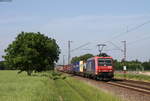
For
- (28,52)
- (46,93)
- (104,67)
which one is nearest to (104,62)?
(104,67)


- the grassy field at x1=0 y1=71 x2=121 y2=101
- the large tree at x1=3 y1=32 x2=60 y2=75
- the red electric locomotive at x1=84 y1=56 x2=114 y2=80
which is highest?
the large tree at x1=3 y1=32 x2=60 y2=75

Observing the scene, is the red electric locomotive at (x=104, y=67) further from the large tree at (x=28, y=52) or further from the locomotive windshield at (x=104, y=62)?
the large tree at (x=28, y=52)

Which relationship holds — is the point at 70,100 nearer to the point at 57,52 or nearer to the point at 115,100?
the point at 115,100

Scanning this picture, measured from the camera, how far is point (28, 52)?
74875 millimetres

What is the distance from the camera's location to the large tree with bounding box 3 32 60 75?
75.8 meters

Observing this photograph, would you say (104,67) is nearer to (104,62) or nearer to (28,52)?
(104,62)

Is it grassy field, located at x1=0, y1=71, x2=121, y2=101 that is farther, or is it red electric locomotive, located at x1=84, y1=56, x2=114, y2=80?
red electric locomotive, located at x1=84, y1=56, x2=114, y2=80

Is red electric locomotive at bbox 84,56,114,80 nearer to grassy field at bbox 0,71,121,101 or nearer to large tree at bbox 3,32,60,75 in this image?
grassy field at bbox 0,71,121,101

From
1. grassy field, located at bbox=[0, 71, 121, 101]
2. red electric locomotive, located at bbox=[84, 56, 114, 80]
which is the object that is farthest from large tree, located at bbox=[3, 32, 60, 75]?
grassy field, located at bbox=[0, 71, 121, 101]

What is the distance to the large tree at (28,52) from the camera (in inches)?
2982

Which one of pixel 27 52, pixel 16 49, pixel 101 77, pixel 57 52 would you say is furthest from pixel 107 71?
pixel 57 52

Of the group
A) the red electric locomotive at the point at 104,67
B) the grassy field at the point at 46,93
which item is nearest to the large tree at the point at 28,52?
the red electric locomotive at the point at 104,67

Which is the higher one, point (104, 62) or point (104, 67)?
point (104, 62)

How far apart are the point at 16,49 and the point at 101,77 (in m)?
32.3
